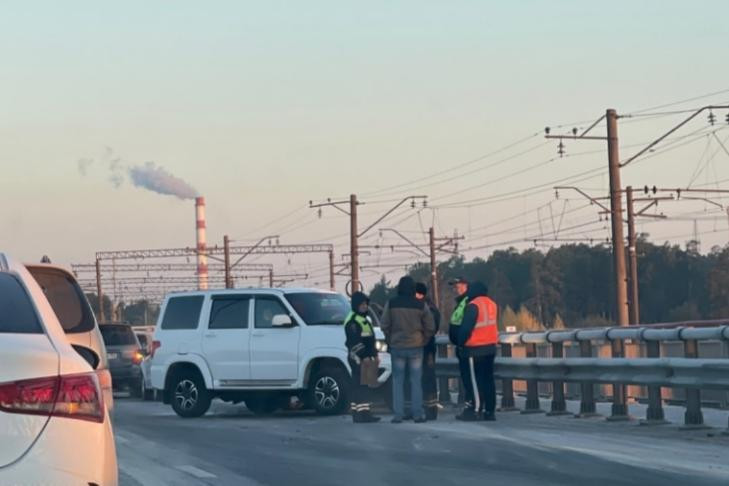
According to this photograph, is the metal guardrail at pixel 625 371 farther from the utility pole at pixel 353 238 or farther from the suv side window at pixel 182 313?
the utility pole at pixel 353 238

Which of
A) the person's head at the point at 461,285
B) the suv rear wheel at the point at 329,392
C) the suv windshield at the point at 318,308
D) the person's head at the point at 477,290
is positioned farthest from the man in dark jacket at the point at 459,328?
the suv windshield at the point at 318,308

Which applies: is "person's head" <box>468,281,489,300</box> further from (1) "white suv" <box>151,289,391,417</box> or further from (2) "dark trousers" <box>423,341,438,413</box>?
(1) "white suv" <box>151,289,391,417</box>

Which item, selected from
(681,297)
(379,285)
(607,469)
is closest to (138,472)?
(607,469)

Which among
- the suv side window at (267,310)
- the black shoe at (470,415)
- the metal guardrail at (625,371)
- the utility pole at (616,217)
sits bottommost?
the black shoe at (470,415)

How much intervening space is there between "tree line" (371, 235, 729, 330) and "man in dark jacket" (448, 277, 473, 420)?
60812 millimetres

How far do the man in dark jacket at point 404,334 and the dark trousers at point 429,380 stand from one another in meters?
0.39

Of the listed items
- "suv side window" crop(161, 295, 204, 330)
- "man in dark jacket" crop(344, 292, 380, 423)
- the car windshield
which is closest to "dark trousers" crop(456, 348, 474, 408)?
"man in dark jacket" crop(344, 292, 380, 423)

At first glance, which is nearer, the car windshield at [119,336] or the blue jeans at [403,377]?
the blue jeans at [403,377]

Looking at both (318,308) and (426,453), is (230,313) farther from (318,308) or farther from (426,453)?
(426,453)

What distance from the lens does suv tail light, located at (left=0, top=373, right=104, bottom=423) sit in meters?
5.80

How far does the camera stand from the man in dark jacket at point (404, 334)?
18.9 meters

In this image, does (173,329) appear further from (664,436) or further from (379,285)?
(379,285)

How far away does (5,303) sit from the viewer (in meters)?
6.54

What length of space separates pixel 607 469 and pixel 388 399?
366 inches
